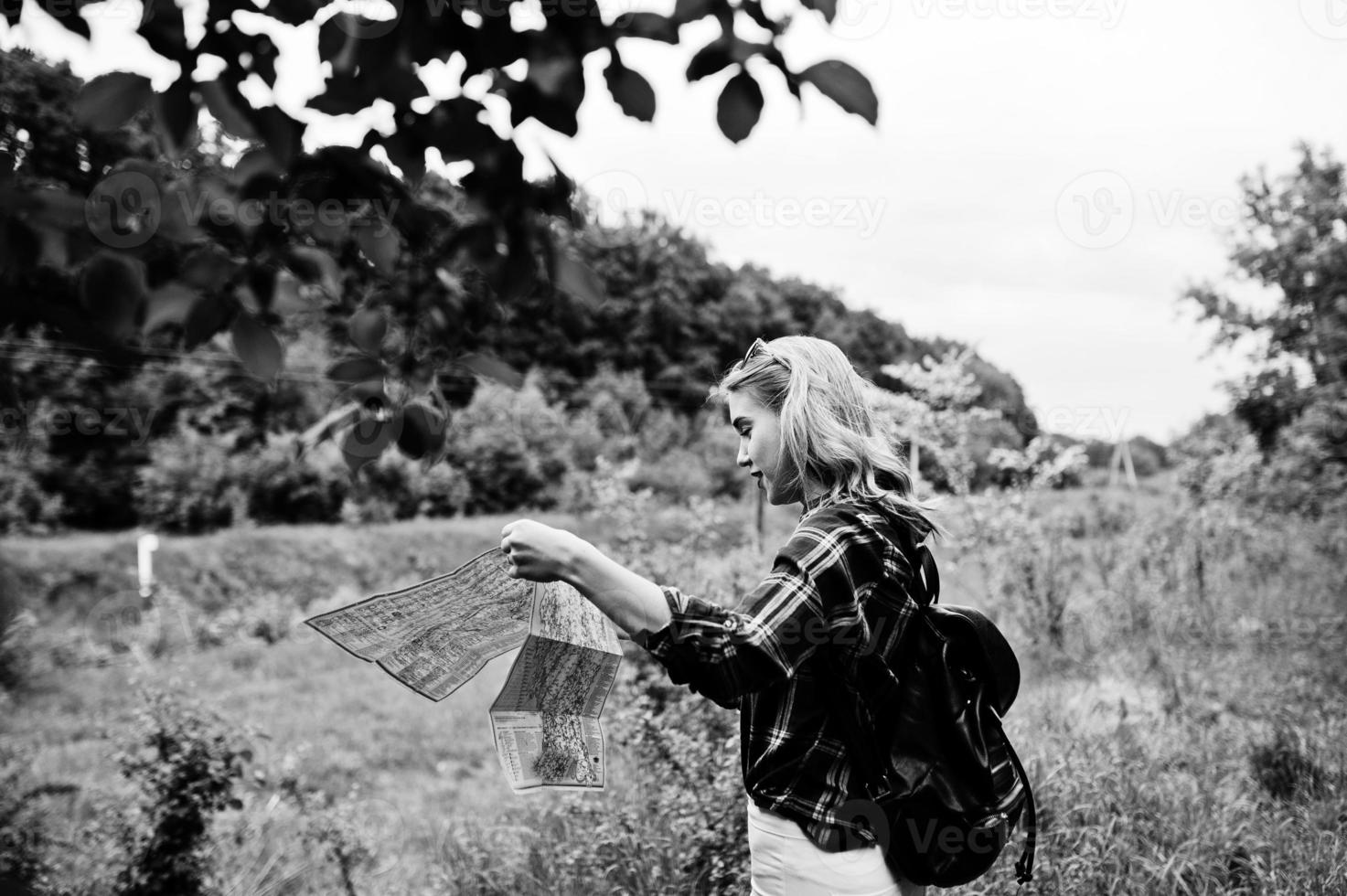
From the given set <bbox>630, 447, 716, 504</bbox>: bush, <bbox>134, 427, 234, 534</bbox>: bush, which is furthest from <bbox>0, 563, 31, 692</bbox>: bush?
<bbox>630, 447, 716, 504</bbox>: bush

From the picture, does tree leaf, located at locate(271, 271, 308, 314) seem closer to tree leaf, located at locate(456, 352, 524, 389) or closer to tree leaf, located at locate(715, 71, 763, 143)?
tree leaf, located at locate(456, 352, 524, 389)

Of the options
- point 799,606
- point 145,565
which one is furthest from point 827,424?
point 145,565

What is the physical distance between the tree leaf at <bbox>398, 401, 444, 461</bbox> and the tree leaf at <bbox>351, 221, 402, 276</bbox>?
21cm

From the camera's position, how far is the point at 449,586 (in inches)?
59.8

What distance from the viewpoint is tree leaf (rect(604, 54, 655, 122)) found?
1.03 metres

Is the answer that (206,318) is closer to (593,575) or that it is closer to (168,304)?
(168,304)

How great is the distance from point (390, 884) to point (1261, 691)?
466 centimetres

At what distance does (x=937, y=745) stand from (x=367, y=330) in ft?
3.64

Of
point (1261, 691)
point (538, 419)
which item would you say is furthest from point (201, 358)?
point (1261, 691)

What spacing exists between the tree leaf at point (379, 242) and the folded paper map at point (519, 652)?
20.0 inches

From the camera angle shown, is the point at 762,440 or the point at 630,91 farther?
the point at 762,440

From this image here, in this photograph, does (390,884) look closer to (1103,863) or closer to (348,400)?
(1103,863)

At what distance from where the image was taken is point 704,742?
3326 millimetres

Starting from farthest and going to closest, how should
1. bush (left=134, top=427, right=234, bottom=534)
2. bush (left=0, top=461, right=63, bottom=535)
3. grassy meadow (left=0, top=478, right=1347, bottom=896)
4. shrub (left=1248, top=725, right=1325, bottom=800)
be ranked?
bush (left=134, top=427, right=234, bottom=534), bush (left=0, top=461, right=63, bottom=535), shrub (left=1248, top=725, right=1325, bottom=800), grassy meadow (left=0, top=478, right=1347, bottom=896)
